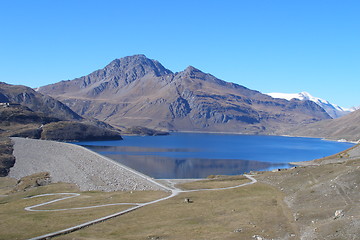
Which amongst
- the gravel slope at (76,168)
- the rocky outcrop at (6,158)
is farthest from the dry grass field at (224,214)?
the rocky outcrop at (6,158)

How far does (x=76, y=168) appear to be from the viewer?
12012cm

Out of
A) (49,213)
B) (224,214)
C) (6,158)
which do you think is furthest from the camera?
(6,158)

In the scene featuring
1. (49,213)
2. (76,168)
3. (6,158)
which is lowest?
(49,213)

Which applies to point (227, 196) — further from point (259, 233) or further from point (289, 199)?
point (259, 233)

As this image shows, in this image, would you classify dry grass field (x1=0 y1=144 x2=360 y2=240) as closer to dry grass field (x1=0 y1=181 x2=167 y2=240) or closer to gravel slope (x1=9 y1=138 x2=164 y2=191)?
dry grass field (x1=0 y1=181 x2=167 y2=240)

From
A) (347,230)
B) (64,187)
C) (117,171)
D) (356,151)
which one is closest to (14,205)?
(64,187)

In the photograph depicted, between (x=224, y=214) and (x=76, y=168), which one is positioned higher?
(x=76, y=168)

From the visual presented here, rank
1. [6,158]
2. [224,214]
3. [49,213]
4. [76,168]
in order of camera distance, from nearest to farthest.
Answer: [224,214] → [49,213] → [76,168] → [6,158]

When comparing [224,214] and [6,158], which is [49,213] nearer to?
[224,214]

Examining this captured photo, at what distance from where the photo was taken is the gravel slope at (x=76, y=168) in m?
91.7

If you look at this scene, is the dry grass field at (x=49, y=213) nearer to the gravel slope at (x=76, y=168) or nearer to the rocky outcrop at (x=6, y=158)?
the gravel slope at (x=76, y=168)

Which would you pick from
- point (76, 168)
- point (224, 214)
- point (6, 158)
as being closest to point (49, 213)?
point (224, 214)

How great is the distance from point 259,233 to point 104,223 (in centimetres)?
2027

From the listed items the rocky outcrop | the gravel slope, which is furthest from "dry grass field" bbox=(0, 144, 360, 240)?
the rocky outcrop
